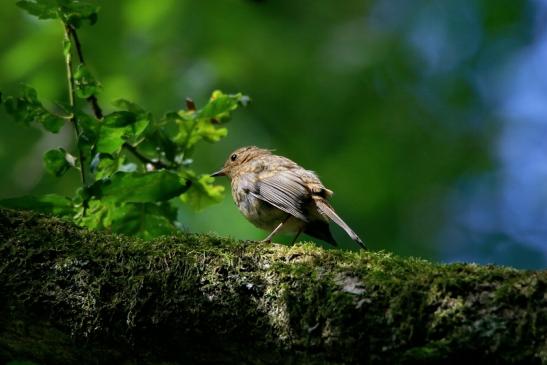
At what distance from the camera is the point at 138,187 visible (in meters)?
3.95

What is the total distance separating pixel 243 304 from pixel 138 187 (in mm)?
1288

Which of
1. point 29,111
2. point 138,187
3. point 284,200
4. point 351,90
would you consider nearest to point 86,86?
point 29,111

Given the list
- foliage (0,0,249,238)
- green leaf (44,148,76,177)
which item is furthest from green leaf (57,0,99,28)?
green leaf (44,148,76,177)

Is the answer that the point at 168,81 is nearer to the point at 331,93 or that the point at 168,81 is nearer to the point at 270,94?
the point at 270,94

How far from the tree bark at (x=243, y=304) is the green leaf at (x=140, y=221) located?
88cm

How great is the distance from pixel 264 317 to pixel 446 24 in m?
6.97

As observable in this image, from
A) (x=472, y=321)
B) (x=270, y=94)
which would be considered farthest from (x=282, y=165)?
(x=472, y=321)


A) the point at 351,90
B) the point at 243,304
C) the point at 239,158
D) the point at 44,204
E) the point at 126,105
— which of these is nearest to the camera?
the point at 243,304

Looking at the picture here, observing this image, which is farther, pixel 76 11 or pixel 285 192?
pixel 285 192

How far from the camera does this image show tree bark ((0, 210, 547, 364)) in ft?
8.45

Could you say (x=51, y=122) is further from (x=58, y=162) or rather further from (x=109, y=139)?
(x=109, y=139)

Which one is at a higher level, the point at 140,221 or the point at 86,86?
the point at 86,86

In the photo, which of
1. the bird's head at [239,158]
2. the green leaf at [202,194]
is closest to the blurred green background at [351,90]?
the bird's head at [239,158]

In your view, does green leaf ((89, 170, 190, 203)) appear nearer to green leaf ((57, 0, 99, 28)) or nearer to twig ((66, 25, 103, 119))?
twig ((66, 25, 103, 119))
